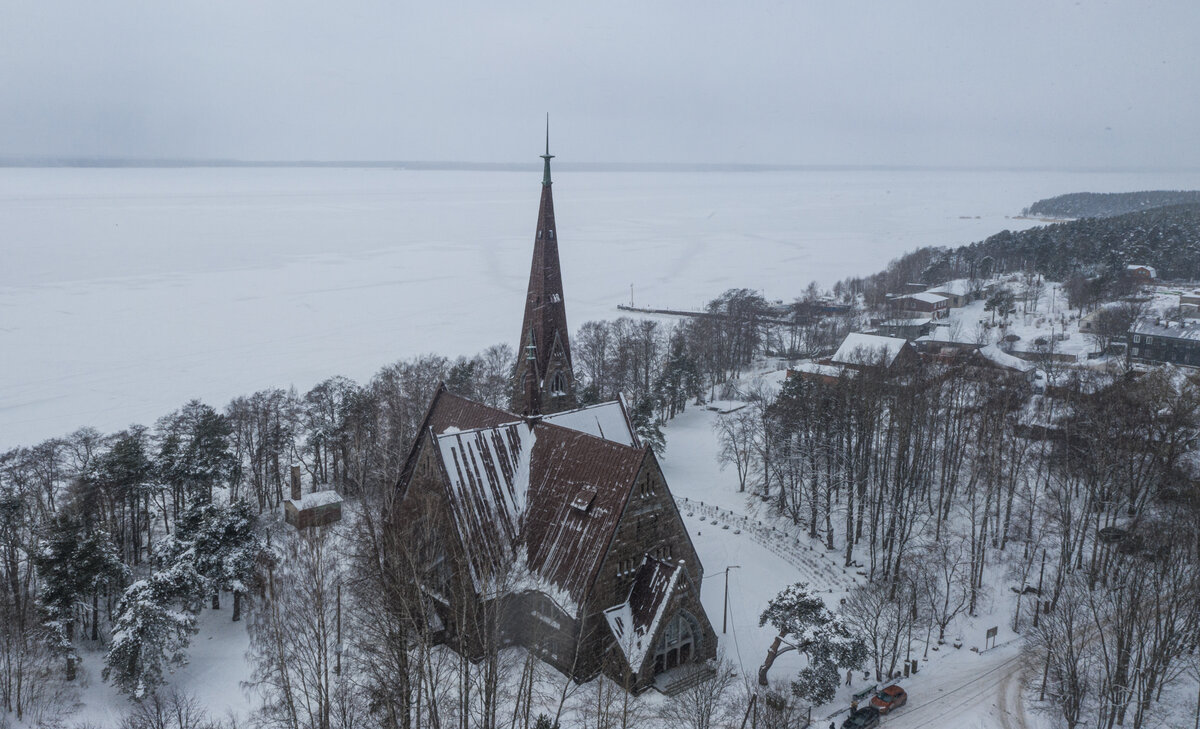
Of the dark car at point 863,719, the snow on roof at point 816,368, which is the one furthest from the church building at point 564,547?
the snow on roof at point 816,368

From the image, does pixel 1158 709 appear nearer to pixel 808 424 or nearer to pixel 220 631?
pixel 808 424

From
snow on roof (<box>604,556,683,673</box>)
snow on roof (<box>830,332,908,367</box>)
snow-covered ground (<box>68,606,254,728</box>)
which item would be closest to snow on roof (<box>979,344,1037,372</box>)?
snow on roof (<box>830,332,908,367</box>)

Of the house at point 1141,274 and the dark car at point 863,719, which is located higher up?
the house at point 1141,274

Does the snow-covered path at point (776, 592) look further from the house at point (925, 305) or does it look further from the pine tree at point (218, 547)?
the house at point (925, 305)

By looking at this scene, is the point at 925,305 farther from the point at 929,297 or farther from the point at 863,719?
the point at 863,719

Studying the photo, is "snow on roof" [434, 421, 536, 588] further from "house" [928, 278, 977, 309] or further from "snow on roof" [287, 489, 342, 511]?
"house" [928, 278, 977, 309]

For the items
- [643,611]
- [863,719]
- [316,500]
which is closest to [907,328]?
[316,500]
